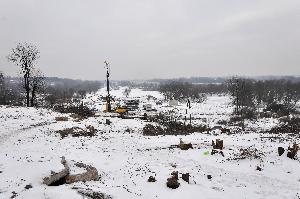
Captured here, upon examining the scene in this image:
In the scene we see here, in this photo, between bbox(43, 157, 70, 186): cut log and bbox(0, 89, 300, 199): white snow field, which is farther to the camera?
bbox(0, 89, 300, 199): white snow field

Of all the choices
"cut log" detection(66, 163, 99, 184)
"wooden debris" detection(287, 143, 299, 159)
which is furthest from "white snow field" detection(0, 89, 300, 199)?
"cut log" detection(66, 163, 99, 184)

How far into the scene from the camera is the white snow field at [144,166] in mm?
9867

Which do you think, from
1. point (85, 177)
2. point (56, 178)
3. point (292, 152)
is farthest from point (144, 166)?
point (292, 152)

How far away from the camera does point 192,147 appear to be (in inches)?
595

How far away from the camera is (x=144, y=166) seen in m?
12.9

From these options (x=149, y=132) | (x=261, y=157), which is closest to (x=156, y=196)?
(x=261, y=157)

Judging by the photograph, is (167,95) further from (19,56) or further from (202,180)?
(202,180)

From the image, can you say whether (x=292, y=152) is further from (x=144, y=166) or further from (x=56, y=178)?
(x=56, y=178)

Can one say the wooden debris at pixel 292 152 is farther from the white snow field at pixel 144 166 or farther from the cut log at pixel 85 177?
the cut log at pixel 85 177

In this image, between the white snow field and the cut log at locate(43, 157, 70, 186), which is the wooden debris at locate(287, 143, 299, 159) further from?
the cut log at locate(43, 157, 70, 186)

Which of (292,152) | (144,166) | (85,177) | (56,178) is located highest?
(292,152)

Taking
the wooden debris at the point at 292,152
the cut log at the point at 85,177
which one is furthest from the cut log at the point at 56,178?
the wooden debris at the point at 292,152

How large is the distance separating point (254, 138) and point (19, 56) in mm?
42023

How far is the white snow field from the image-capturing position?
9.87m
